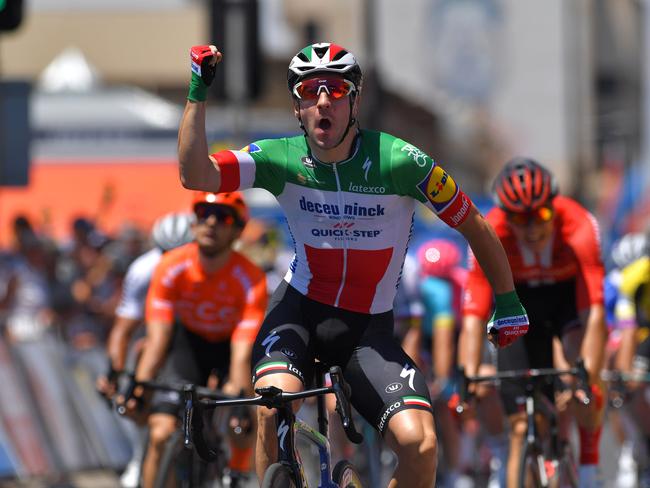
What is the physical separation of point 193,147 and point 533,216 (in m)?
3.00

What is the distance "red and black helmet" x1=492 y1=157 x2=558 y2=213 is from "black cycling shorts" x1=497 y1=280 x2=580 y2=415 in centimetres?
70

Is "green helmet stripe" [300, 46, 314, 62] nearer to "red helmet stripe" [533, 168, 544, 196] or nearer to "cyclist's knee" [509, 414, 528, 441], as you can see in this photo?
"red helmet stripe" [533, 168, 544, 196]

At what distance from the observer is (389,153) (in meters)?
6.82

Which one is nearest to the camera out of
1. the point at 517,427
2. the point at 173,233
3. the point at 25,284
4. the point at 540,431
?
the point at 540,431

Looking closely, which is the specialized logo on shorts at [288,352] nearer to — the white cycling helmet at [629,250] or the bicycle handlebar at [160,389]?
the bicycle handlebar at [160,389]

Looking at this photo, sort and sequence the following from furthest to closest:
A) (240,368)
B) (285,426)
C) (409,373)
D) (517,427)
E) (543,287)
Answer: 1. (543,287)
2. (517,427)
3. (240,368)
4. (409,373)
5. (285,426)

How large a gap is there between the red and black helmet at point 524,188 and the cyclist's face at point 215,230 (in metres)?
1.49

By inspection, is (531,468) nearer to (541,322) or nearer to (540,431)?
(540,431)

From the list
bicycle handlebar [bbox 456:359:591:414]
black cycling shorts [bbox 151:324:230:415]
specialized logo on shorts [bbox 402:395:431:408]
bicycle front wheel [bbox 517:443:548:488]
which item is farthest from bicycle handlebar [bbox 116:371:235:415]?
specialized logo on shorts [bbox 402:395:431:408]

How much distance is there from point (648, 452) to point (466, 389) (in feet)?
12.2

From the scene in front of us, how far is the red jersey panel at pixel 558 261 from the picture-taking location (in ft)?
29.6

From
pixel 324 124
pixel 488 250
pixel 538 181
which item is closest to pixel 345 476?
pixel 488 250

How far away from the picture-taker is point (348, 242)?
6.90 metres

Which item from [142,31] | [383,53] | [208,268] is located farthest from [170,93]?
[208,268]
